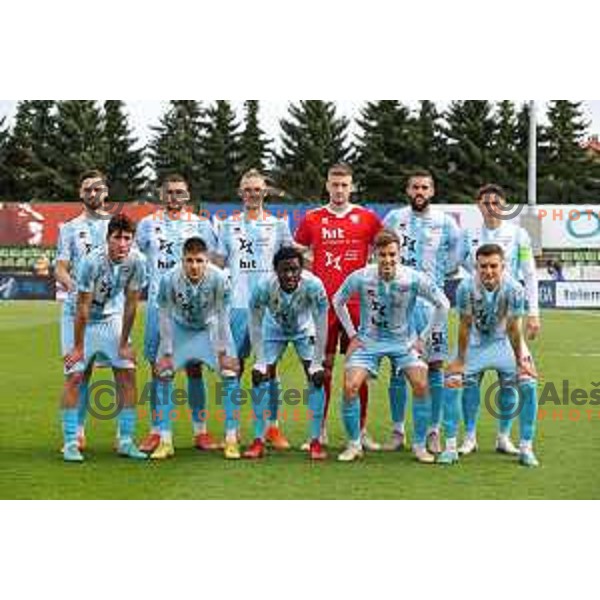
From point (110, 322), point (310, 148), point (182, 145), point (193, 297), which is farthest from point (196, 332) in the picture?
point (310, 148)

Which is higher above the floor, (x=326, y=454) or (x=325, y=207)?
(x=325, y=207)

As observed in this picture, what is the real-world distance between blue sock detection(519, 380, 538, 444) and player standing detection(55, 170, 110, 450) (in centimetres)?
257

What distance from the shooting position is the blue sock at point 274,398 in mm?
7282

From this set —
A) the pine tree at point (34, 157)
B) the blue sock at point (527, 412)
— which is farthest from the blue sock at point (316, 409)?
the pine tree at point (34, 157)

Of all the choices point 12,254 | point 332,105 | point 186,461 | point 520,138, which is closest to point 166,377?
point 186,461

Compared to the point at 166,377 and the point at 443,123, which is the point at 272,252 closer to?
the point at 166,377

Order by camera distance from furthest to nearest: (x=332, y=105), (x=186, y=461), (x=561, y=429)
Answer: (x=561, y=429) → (x=332, y=105) → (x=186, y=461)

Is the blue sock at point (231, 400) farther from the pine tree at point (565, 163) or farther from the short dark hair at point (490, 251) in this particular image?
the pine tree at point (565, 163)

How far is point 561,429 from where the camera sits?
26.7 feet

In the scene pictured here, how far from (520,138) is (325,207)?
2611mm

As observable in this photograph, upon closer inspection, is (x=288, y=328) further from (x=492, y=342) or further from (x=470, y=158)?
(x=470, y=158)

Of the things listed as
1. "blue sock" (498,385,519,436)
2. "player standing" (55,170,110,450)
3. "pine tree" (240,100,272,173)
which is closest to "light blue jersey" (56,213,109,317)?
"player standing" (55,170,110,450)
